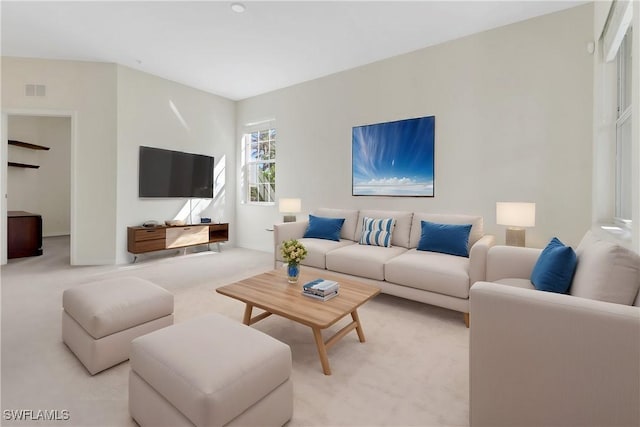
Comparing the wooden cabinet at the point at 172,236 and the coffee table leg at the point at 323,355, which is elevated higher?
the wooden cabinet at the point at 172,236

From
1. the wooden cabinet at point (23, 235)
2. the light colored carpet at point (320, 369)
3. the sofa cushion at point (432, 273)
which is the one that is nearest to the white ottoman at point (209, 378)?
the light colored carpet at point (320, 369)

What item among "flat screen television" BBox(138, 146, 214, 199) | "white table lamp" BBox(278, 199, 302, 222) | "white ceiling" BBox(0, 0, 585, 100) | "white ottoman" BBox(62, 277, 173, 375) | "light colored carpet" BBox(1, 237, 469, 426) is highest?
"white ceiling" BBox(0, 0, 585, 100)

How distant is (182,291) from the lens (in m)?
3.30

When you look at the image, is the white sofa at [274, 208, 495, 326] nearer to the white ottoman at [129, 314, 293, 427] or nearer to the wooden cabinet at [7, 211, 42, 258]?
the white ottoman at [129, 314, 293, 427]

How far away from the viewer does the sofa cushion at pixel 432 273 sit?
2523mm

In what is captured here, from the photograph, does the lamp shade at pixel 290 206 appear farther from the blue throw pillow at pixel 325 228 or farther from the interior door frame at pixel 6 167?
the interior door frame at pixel 6 167

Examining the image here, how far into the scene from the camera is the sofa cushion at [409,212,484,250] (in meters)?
3.18

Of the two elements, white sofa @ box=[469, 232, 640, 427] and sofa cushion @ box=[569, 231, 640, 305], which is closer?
white sofa @ box=[469, 232, 640, 427]

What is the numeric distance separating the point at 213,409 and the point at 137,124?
4.82m

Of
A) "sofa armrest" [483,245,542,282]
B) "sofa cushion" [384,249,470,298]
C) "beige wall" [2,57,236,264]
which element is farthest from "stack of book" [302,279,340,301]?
"beige wall" [2,57,236,264]

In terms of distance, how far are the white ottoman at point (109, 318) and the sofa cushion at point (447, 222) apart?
2624 mm

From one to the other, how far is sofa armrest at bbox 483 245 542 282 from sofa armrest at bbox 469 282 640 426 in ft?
4.17

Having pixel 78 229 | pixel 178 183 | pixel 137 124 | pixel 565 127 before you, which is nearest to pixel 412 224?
pixel 565 127

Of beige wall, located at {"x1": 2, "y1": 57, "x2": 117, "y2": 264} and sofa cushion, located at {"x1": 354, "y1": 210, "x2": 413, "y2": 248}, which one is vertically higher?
beige wall, located at {"x1": 2, "y1": 57, "x2": 117, "y2": 264}
